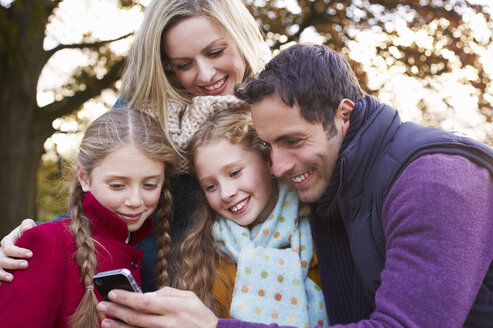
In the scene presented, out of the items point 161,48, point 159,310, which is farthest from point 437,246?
point 161,48

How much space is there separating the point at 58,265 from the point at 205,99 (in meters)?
1.31

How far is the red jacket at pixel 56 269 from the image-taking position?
2.55m

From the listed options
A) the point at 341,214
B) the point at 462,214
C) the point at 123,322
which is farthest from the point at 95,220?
the point at 462,214

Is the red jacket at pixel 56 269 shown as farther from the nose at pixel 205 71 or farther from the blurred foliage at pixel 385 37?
the blurred foliage at pixel 385 37

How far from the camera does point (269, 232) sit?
3.11 m

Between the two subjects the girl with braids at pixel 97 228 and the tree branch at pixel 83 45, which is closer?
the girl with braids at pixel 97 228

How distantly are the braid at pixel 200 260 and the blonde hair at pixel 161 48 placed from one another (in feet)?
2.39

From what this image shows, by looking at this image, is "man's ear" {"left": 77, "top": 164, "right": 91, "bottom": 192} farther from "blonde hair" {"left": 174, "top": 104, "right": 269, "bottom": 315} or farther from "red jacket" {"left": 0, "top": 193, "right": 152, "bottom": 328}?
"blonde hair" {"left": 174, "top": 104, "right": 269, "bottom": 315}

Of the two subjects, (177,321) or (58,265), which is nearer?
(177,321)

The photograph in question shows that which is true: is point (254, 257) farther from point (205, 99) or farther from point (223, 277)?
point (205, 99)

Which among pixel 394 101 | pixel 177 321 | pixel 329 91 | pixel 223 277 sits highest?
pixel 329 91

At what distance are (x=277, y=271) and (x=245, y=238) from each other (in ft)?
0.89

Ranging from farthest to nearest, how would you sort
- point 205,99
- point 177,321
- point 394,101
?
point 394,101
point 205,99
point 177,321

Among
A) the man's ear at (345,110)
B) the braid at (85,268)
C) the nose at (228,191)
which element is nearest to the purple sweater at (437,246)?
the man's ear at (345,110)
